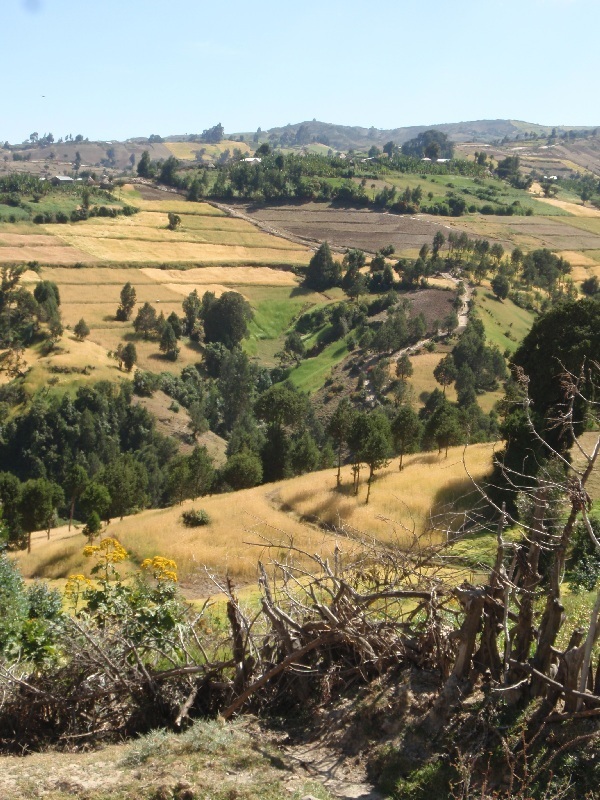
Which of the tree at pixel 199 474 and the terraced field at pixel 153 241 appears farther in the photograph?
the terraced field at pixel 153 241

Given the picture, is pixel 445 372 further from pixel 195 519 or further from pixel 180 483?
pixel 195 519

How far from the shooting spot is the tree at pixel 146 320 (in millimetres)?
67500

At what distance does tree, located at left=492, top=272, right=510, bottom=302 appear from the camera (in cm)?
7469

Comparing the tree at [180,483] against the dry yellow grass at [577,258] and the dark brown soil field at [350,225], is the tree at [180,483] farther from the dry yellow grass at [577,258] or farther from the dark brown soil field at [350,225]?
the dry yellow grass at [577,258]

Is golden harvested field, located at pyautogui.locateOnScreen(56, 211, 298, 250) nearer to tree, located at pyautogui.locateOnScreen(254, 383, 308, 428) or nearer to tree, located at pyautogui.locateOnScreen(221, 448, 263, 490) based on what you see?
tree, located at pyautogui.locateOnScreen(254, 383, 308, 428)

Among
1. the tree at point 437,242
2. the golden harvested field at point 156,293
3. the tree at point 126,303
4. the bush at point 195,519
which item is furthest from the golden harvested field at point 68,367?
the tree at point 437,242

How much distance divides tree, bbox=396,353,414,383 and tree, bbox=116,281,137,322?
2684 centimetres

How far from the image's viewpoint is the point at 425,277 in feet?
267

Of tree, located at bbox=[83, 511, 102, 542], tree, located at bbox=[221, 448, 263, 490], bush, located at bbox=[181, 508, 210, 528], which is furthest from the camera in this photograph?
tree, located at bbox=[221, 448, 263, 490]

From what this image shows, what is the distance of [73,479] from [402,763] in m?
30.3

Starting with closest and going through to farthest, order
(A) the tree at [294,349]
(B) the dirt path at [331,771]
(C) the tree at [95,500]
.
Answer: (B) the dirt path at [331,771], (C) the tree at [95,500], (A) the tree at [294,349]

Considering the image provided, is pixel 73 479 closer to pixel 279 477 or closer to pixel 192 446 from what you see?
pixel 279 477

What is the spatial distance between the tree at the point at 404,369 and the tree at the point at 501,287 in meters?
21.4

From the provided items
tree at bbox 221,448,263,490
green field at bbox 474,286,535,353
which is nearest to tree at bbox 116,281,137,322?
green field at bbox 474,286,535,353
